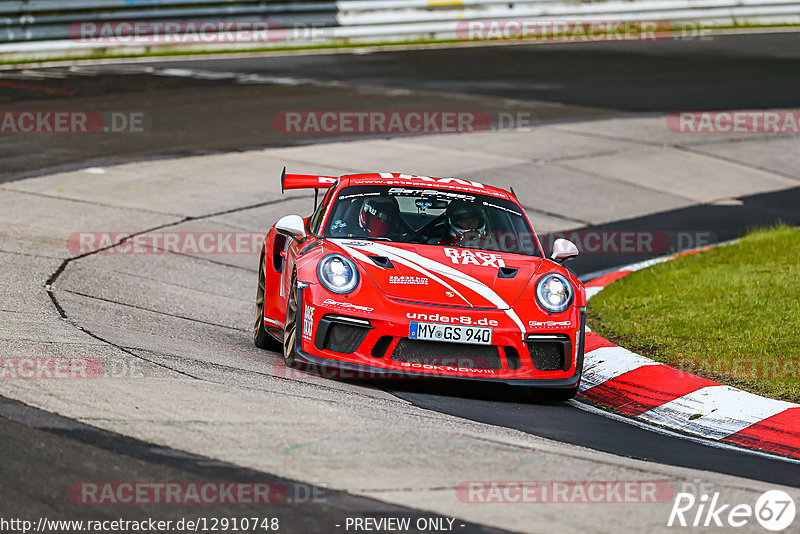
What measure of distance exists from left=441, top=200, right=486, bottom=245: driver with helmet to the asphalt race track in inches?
45.6

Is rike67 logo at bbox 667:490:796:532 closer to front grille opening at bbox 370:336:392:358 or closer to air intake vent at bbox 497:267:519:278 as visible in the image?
front grille opening at bbox 370:336:392:358

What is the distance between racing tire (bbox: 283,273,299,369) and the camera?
708 cm

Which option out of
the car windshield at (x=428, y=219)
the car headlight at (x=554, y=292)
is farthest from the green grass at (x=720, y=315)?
the car windshield at (x=428, y=219)

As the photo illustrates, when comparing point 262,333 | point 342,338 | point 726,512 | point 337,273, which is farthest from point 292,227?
point 726,512

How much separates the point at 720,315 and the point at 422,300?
10.3 ft

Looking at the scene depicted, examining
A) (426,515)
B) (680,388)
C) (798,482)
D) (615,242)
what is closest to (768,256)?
(615,242)

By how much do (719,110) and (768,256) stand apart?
30.5ft

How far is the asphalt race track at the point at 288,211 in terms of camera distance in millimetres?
4762

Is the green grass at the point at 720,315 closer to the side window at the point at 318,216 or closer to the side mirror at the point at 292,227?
the side window at the point at 318,216

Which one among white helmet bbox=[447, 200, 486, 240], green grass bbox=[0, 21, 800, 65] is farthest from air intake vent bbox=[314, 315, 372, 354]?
green grass bbox=[0, 21, 800, 65]

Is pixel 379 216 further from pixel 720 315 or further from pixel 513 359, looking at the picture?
pixel 720 315

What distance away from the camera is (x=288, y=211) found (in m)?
12.9

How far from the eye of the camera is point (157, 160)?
48.2 ft

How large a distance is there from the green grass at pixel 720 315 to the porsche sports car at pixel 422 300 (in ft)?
3.83
